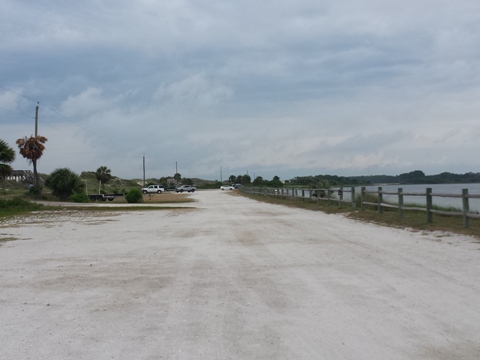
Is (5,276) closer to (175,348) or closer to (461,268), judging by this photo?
(175,348)

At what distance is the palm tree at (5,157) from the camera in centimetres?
2970

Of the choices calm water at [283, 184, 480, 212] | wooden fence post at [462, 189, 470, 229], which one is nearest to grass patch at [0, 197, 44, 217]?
calm water at [283, 184, 480, 212]

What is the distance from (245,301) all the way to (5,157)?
28089 mm

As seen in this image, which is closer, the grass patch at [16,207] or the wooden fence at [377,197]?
the wooden fence at [377,197]

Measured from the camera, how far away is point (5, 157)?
1177 inches

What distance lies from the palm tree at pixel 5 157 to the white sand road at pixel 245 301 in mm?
20712

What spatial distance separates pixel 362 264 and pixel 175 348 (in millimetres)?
4981

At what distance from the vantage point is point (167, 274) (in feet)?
26.6

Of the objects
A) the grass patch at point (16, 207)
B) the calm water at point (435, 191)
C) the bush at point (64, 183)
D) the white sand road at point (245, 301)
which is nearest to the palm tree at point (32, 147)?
the bush at point (64, 183)

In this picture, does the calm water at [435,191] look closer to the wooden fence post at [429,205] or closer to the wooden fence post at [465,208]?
the wooden fence post at [429,205]

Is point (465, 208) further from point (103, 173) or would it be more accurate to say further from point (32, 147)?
point (103, 173)

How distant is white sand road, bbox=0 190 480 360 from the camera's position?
15.2 feet

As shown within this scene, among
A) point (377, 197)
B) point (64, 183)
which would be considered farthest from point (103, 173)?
point (377, 197)

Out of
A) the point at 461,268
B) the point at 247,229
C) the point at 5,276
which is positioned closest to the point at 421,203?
the point at 247,229
